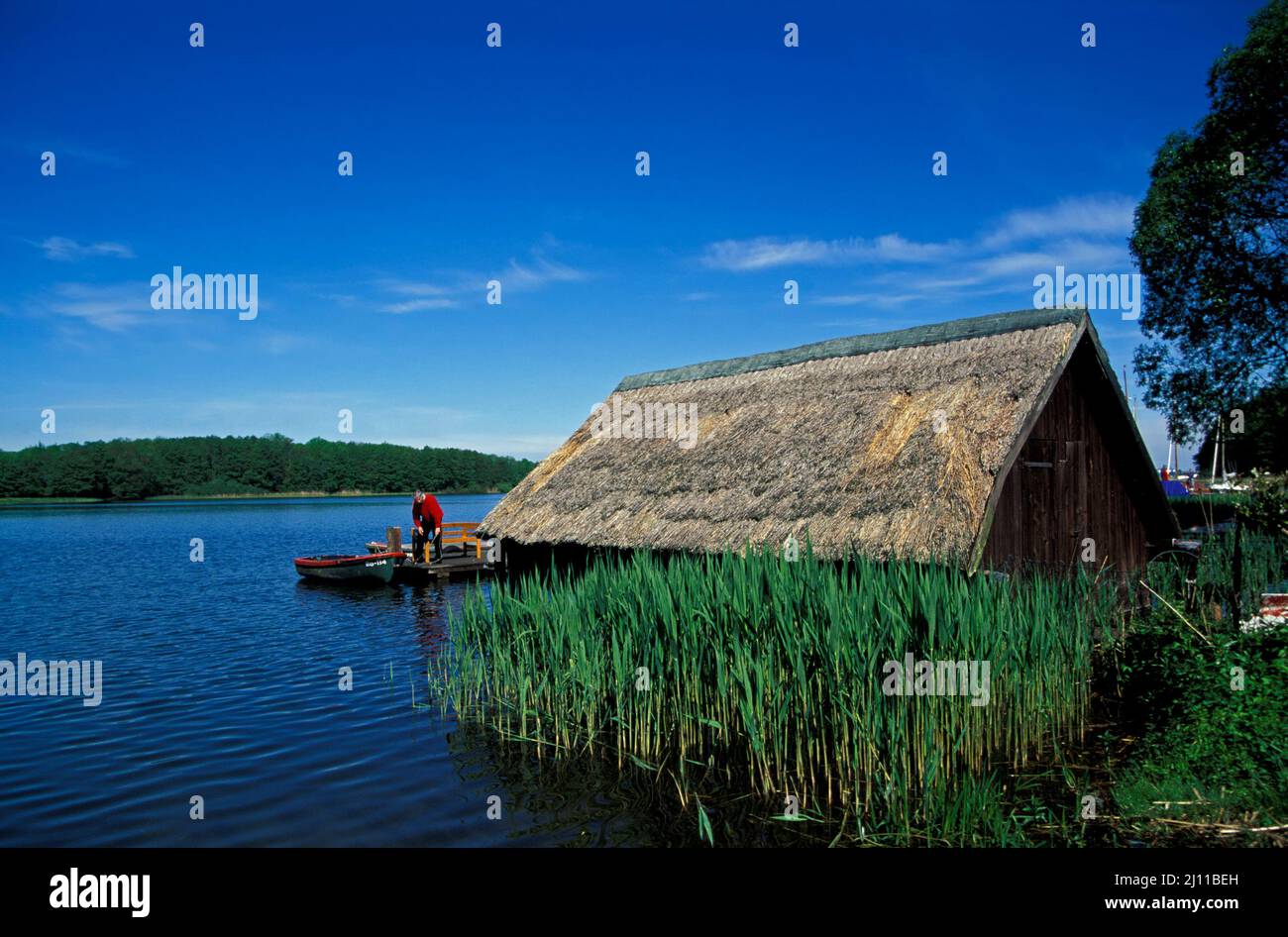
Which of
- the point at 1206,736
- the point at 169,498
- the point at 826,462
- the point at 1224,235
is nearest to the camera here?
the point at 1206,736

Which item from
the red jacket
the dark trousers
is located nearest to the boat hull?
the dark trousers

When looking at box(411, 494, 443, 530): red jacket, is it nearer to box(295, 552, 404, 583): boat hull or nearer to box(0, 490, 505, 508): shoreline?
box(295, 552, 404, 583): boat hull

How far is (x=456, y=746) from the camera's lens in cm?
967

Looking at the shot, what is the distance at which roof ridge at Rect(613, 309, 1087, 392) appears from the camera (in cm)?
1320

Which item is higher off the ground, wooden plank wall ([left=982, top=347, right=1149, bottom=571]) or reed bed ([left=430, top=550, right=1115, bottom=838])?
wooden plank wall ([left=982, top=347, right=1149, bottom=571])

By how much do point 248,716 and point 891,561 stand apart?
28.0 ft

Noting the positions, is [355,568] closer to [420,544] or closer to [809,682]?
[420,544]

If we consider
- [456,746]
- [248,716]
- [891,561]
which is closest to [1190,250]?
[891,561]

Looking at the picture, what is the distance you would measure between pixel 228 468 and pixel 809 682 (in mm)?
109519

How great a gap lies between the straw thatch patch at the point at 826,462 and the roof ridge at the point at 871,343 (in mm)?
125

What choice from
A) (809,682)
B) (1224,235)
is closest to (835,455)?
(809,682)

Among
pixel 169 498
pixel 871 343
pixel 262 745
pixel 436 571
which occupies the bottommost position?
pixel 262 745

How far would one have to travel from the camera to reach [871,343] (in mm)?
15695

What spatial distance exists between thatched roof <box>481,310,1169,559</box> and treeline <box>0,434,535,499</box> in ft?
276
